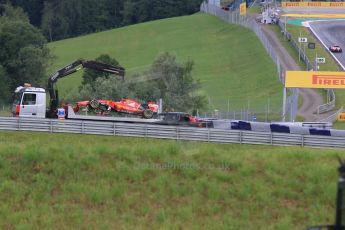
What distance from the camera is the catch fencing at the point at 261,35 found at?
5238cm

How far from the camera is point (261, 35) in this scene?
93562mm

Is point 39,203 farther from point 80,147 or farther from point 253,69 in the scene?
point 253,69

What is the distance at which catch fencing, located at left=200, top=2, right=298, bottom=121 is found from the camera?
5238 centimetres

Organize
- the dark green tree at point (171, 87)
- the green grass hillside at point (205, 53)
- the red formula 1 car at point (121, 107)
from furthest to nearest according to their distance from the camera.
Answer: the green grass hillside at point (205, 53)
the dark green tree at point (171, 87)
the red formula 1 car at point (121, 107)

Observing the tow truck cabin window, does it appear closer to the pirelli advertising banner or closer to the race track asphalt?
the pirelli advertising banner

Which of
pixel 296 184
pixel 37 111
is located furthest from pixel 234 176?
pixel 37 111

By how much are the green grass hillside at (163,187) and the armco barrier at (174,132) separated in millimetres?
2524

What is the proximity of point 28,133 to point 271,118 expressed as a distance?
2246 centimetres

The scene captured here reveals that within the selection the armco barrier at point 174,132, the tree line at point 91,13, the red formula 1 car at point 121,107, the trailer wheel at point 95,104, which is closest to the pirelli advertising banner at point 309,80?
the red formula 1 car at point 121,107

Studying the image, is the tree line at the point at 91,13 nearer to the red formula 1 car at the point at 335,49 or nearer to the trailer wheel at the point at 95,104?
the red formula 1 car at the point at 335,49

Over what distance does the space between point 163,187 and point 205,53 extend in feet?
250

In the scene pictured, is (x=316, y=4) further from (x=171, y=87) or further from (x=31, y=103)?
(x=31, y=103)

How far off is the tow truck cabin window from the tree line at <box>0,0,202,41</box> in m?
109

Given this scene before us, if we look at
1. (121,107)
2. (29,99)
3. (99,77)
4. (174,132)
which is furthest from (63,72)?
(99,77)
